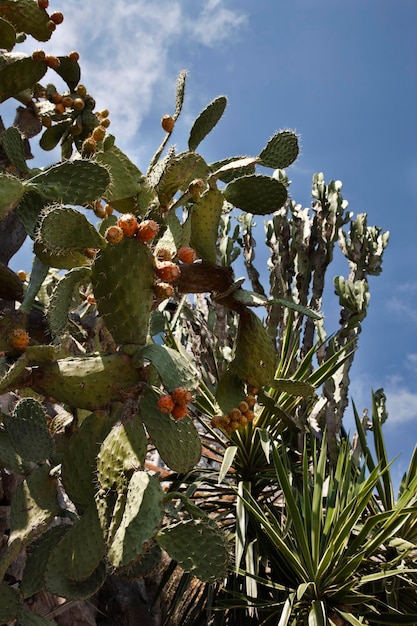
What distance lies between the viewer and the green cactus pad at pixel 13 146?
6.38 feet

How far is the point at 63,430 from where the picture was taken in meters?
2.16

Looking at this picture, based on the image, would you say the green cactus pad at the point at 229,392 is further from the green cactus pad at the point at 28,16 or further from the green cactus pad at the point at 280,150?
the green cactus pad at the point at 28,16

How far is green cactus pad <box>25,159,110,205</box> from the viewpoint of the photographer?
1644 millimetres

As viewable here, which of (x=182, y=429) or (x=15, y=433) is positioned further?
(x=15, y=433)

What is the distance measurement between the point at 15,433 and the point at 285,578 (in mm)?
2286

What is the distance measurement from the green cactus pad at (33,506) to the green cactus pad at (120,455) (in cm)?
41

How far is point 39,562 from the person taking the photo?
1.69m

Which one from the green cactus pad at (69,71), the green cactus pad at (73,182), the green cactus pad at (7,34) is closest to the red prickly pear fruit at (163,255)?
the green cactus pad at (73,182)

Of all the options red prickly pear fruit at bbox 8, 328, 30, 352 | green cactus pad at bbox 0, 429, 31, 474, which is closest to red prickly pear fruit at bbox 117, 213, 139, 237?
red prickly pear fruit at bbox 8, 328, 30, 352

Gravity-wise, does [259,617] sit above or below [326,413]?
below

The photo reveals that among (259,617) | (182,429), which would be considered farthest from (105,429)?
(259,617)

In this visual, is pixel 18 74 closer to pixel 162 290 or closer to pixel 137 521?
pixel 162 290

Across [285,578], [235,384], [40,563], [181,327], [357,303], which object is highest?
[357,303]

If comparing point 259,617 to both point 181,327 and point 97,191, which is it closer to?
point 97,191
